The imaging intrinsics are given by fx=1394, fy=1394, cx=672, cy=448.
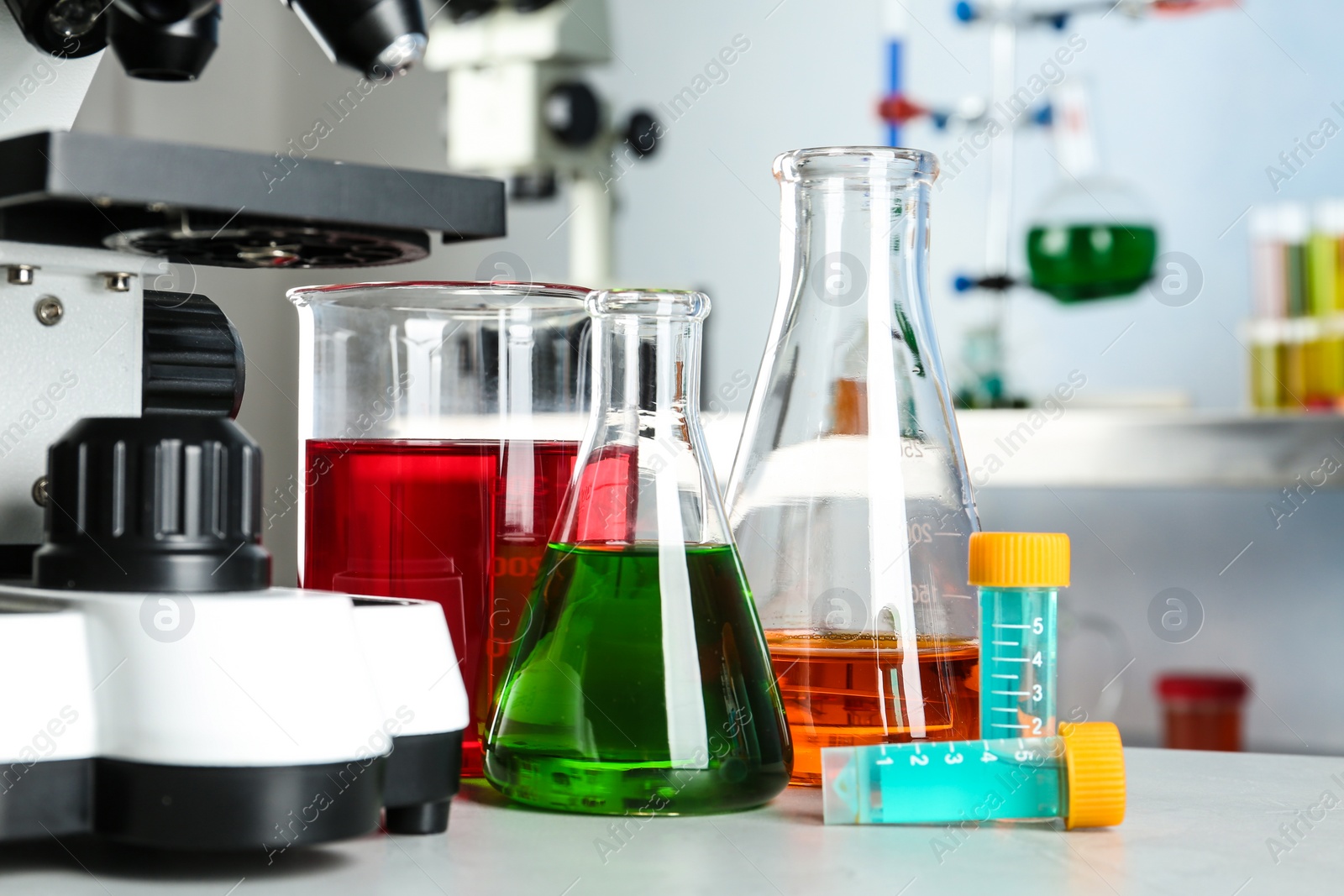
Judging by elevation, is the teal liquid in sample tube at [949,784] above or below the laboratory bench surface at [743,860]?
above

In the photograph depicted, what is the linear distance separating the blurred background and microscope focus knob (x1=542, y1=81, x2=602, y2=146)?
0.22 m

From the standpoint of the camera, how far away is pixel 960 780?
489mm

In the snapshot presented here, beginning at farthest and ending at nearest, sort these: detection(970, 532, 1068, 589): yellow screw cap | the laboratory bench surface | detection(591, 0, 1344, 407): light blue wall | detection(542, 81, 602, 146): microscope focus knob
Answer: detection(542, 81, 602, 146): microscope focus knob < detection(591, 0, 1344, 407): light blue wall < detection(970, 532, 1068, 589): yellow screw cap < the laboratory bench surface

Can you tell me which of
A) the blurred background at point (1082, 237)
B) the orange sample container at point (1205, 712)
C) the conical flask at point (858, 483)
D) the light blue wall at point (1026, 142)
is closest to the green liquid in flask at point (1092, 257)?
the blurred background at point (1082, 237)

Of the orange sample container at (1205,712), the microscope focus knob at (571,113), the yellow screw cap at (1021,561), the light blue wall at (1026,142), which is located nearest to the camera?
the yellow screw cap at (1021,561)

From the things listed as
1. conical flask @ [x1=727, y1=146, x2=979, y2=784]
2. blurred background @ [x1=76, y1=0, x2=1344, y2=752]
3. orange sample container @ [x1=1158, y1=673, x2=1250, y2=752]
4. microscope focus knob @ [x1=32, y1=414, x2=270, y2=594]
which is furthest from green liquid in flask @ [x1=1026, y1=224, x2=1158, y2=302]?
microscope focus knob @ [x1=32, y1=414, x2=270, y2=594]

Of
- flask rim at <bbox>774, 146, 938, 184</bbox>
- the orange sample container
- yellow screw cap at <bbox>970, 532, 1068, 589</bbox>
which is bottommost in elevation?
the orange sample container

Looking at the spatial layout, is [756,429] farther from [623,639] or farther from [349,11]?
[349,11]

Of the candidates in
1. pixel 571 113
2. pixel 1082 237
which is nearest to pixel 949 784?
Answer: pixel 1082 237

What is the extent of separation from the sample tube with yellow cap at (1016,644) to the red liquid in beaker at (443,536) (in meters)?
0.18

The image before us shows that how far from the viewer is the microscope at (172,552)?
40cm

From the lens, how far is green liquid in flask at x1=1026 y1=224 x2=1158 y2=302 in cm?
198

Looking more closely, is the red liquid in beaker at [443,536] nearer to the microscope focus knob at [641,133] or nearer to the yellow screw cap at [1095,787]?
the yellow screw cap at [1095,787]

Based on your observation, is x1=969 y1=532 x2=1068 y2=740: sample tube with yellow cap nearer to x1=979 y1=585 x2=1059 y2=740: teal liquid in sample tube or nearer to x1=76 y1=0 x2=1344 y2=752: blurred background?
x1=979 y1=585 x2=1059 y2=740: teal liquid in sample tube
